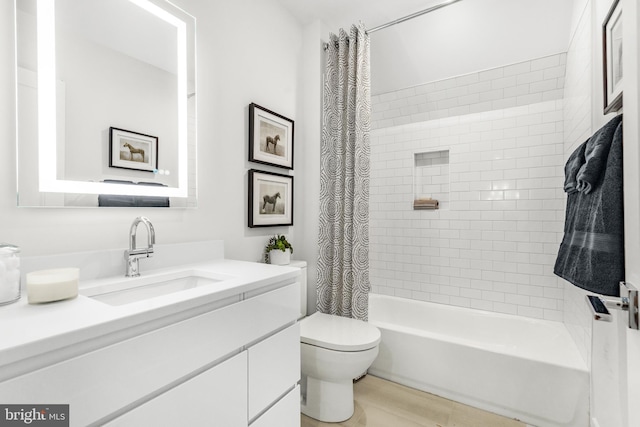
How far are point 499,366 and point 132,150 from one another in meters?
2.27

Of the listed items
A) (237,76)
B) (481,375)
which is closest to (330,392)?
(481,375)

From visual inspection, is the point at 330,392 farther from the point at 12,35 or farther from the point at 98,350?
the point at 12,35

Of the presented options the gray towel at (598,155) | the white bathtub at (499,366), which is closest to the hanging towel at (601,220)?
the gray towel at (598,155)

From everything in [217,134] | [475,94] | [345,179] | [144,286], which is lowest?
[144,286]

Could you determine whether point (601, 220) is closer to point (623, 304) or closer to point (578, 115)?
point (623, 304)

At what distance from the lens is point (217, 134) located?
1.79m

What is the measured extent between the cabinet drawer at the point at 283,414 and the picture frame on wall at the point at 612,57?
5.46 feet

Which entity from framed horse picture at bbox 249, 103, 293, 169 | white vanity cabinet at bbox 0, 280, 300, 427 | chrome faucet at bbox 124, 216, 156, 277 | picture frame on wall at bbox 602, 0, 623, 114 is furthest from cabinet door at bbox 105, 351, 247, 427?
picture frame on wall at bbox 602, 0, 623, 114

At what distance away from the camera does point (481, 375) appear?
188 cm

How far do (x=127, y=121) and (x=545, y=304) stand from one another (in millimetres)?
2965

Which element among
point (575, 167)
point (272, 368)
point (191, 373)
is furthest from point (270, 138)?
point (575, 167)

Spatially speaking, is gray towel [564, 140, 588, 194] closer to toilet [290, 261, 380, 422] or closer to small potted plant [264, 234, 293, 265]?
toilet [290, 261, 380, 422]

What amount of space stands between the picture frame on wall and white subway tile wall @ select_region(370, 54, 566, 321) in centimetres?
130

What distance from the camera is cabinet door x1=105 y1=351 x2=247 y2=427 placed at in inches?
32.1
